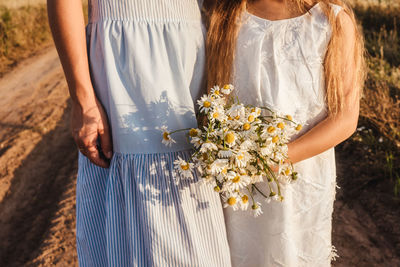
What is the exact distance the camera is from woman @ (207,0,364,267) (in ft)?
4.15

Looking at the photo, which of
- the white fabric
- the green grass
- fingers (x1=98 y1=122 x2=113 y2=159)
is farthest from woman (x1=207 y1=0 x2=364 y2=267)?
the green grass

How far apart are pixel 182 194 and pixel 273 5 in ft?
2.56

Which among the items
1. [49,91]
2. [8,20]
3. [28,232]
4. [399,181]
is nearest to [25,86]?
[49,91]

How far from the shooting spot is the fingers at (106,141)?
119cm

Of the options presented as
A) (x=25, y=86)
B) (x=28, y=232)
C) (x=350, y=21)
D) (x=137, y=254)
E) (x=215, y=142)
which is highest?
(x=350, y=21)

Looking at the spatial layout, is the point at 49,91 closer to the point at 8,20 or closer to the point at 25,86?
the point at 25,86

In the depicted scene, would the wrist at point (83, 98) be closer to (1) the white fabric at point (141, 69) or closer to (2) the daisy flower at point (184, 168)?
(1) the white fabric at point (141, 69)

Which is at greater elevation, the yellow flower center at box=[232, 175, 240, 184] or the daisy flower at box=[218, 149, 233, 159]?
the daisy flower at box=[218, 149, 233, 159]

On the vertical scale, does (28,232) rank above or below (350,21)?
below

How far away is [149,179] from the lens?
45.0 inches

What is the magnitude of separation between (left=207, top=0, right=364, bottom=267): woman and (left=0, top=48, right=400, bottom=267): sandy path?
6.38ft

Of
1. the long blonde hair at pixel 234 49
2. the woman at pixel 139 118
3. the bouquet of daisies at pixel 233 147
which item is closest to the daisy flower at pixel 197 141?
the bouquet of daisies at pixel 233 147

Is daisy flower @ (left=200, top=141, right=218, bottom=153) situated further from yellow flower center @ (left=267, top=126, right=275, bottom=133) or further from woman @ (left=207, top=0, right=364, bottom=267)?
woman @ (left=207, top=0, right=364, bottom=267)

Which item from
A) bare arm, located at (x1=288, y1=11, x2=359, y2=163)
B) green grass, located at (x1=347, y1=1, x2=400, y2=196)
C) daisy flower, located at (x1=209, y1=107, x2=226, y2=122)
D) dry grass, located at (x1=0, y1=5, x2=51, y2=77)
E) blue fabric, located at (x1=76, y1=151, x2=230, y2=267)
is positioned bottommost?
dry grass, located at (x1=0, y1=5, x2=51, y2=77)
